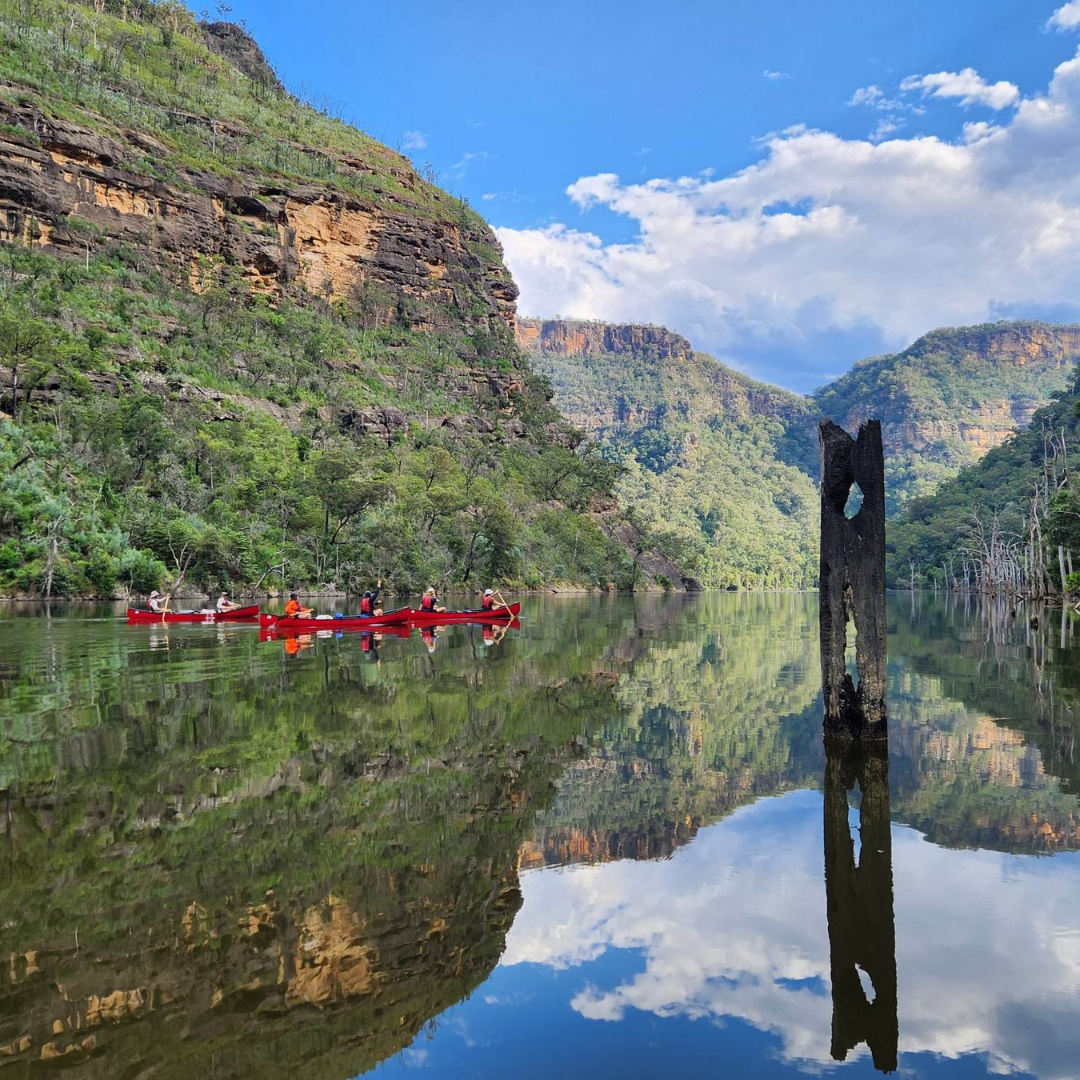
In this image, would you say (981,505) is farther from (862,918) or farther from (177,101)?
(862,918)

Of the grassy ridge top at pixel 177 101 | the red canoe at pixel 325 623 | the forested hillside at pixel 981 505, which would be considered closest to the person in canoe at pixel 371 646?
the red canoe at pixel 325 623

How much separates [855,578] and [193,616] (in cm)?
2910

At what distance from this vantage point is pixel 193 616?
32.8 m

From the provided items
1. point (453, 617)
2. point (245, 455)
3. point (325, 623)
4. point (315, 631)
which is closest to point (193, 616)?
point (315, 631)

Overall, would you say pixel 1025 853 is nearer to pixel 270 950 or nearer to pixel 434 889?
pixel 434 889

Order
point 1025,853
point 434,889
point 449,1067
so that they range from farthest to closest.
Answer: point 1025,853 < point 434,889 < point 449,1067

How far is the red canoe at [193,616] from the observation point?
1200 inches

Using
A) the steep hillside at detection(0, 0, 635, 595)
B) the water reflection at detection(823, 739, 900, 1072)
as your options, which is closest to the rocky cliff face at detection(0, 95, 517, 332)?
the steep hillside at detection(0, 0, 635, 595)

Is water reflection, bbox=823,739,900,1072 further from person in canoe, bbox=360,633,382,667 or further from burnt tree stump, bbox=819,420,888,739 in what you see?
person in canoe, bbox=360,633,382,667

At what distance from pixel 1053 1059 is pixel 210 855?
220 inches

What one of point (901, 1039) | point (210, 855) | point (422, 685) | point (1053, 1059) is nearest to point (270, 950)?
point (210, 855)

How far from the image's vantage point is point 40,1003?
424 cm

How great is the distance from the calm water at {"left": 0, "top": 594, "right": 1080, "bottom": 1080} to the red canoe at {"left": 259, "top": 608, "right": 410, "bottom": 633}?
14.5 metres

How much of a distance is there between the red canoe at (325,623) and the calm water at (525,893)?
47.6 feet
